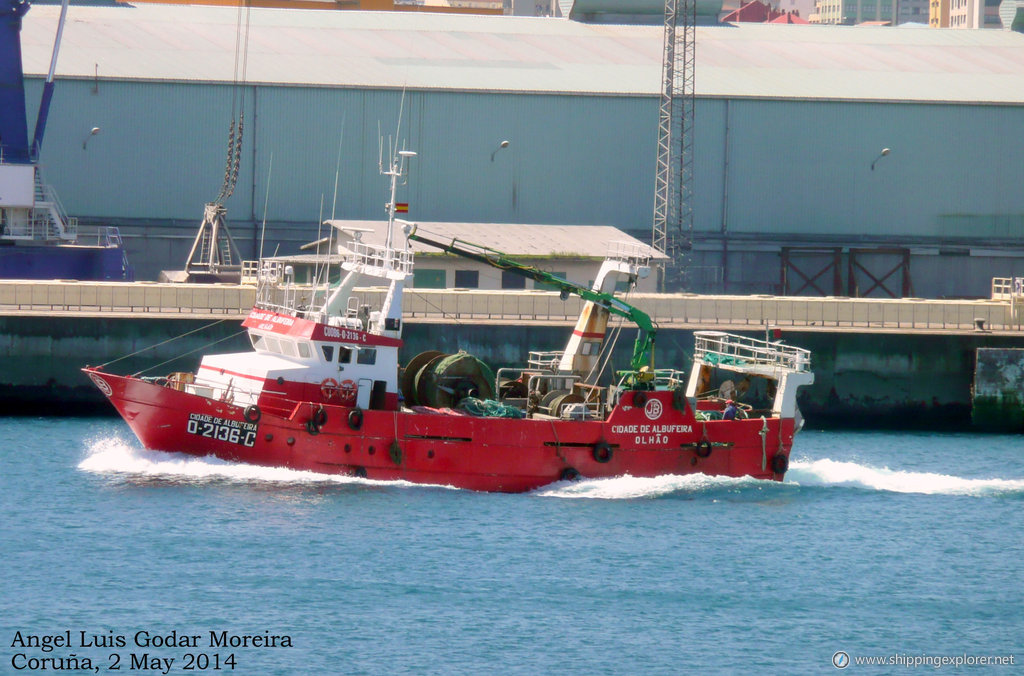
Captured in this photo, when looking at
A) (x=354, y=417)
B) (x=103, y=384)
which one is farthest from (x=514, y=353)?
(x=103, y=384)

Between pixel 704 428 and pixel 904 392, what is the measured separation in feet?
41.3

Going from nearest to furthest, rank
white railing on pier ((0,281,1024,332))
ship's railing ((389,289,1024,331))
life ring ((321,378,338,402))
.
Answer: life ring ((321,378,338,402)), white railing on pier ((0,281,1024,332)), ship's railing ((389,289,1024,331))

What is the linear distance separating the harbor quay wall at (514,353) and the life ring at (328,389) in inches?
426

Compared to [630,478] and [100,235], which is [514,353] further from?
[100,235]

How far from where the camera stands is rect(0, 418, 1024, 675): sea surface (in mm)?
19906

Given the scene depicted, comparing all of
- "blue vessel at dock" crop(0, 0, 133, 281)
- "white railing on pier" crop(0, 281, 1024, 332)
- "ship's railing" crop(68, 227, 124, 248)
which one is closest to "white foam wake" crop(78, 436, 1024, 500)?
"white railing on pier" crop(0, 281, 1024, 332)

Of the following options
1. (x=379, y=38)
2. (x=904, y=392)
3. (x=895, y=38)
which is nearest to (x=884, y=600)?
(x=904, y=392)

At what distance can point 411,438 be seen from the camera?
27.6 meters

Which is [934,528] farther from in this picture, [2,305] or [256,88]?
[256,88]

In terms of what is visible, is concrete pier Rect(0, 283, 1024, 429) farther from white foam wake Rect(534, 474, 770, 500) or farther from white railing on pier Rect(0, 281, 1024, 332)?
white foam wake Rect(534, 474, 770, 500)

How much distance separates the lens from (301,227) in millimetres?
51312

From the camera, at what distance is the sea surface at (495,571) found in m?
19.9

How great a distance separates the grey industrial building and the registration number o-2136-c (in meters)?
22.9

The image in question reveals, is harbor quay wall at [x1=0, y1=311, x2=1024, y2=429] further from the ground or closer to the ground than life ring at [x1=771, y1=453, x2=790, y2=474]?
further from the ground
